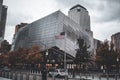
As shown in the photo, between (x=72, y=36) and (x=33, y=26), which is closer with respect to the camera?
(x=72, y=36)

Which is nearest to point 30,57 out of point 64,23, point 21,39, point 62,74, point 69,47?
point 69,47

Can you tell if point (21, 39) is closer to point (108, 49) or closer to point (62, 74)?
point (108, 49)

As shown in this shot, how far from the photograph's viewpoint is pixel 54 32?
10712 cm

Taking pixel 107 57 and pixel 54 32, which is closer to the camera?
pixel 107 57

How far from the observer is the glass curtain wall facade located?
10362 cm

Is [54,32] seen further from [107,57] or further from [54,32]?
[107,57]

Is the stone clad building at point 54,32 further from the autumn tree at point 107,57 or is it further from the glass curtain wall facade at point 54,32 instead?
the autumn tree at point 107,57

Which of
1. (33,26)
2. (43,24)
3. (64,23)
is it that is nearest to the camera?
(64,23)

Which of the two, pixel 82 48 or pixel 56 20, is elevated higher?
pixel 56 20

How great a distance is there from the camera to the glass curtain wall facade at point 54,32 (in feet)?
340

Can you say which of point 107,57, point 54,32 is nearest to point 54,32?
point 54,32

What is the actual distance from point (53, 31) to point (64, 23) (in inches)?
349

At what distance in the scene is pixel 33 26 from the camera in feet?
443

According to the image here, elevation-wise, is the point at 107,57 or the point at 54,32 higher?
the point at 54,32
